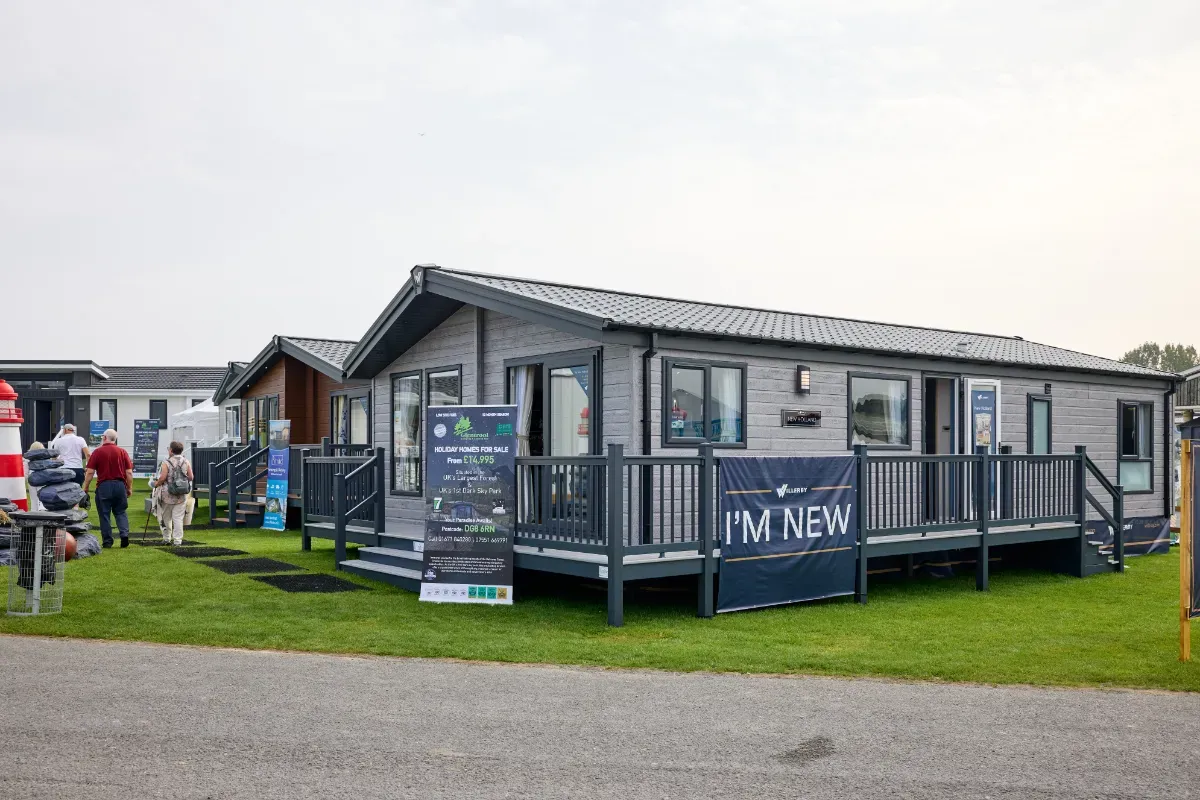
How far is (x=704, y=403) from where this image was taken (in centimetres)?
1061

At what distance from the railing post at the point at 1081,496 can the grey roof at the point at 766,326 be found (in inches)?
62.2

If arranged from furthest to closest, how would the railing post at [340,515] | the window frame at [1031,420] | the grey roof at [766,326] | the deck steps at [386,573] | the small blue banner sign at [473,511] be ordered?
the window frame at [1031,420]
the railing post at [340,515]
the deck steps at [386,573]
the grey roof at [766,326]
the small blue banner sign at [473,511]

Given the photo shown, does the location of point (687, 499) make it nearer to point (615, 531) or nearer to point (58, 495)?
A: point (615, 531)

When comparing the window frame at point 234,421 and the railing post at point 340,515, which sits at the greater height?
the window frame at point 234,421

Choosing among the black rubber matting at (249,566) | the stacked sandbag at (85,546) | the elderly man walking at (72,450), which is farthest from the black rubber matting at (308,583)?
the elderly man walking at (72,450)

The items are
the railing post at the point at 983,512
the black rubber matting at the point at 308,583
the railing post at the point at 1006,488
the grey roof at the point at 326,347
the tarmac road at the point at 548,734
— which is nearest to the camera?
the tarmac road at the point at 548,734

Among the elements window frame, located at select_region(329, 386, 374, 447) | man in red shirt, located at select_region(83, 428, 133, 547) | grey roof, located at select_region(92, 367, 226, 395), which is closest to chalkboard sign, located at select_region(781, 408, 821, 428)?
window frame, located at select_region(329, 386, 374, 447)

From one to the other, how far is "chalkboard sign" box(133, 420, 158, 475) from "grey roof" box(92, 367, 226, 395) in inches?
194

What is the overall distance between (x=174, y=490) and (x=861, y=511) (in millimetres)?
10064

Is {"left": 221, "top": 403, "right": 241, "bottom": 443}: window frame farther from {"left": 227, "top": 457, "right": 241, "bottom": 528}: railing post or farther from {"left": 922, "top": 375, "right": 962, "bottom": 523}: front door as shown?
{"left": 922, "top": 375, "right": 962, "bottom": 523}: front door

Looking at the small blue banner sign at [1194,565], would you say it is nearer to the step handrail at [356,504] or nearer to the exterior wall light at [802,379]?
the exterior wall light at [802,379]

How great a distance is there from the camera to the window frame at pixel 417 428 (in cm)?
1380

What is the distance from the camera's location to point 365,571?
38.7ft

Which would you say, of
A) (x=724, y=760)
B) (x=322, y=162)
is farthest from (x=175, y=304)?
(x=724, y=760)
